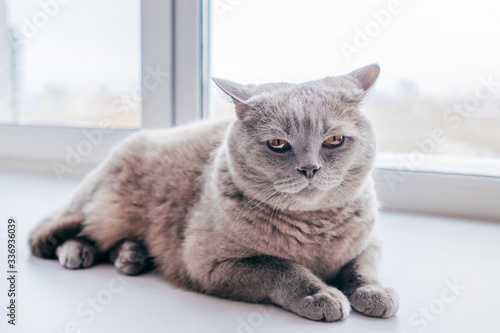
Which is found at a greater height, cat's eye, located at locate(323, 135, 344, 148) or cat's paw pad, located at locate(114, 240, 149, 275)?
cat's eye, located at locate(323, 135, 344, 148)

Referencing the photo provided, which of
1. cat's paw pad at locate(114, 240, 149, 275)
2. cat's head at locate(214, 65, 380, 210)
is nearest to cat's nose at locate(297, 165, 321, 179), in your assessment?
cat's head at locate(214, 65, 380, 210)

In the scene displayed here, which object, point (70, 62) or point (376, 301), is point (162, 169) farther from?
point (70, 62)

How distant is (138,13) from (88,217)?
1158 millimetres

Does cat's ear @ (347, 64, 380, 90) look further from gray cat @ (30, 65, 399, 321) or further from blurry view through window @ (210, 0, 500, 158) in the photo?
blurry view through window @ (210, 0, 500, 158)

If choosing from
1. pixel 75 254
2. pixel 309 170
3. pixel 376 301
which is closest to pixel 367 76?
pixel 309 170

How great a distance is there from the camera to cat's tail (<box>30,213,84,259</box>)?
1.27 meters

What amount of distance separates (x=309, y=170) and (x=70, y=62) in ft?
6.32

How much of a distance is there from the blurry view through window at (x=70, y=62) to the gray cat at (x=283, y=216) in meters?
1.10

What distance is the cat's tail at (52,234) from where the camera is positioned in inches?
50.0

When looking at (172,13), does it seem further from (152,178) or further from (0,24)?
(0,24)

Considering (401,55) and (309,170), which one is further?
(401,55)

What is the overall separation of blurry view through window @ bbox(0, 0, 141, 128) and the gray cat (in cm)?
110

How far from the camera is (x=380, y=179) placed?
1804 millimetres

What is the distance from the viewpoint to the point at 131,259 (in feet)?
3.92
